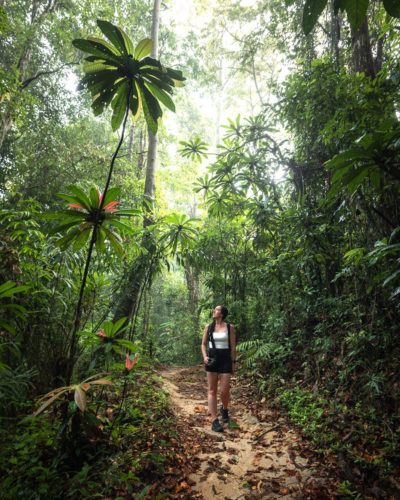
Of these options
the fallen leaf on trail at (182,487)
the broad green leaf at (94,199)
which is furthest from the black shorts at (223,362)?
the broad green leaf at (94,199)

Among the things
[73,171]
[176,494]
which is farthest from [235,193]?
[176,494]

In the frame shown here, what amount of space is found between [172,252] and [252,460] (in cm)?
258

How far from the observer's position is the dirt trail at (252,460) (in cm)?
229

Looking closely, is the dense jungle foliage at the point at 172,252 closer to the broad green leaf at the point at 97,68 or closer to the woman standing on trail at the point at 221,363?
the broad green leaf at the point at 97,68

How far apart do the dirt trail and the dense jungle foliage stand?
0.71ft

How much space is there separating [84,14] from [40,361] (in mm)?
7624

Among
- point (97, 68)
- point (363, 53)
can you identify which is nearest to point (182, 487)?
point (97, 68)

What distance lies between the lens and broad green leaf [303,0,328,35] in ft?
4.17

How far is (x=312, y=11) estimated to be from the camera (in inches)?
50.9

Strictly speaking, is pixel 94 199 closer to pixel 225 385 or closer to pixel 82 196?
pixel 82 196

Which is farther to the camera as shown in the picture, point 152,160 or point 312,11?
point 152,160

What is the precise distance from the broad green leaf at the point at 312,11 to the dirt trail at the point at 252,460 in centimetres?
297

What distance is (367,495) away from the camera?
7.07ft

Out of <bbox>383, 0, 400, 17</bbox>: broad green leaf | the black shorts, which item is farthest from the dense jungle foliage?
the black shorts
